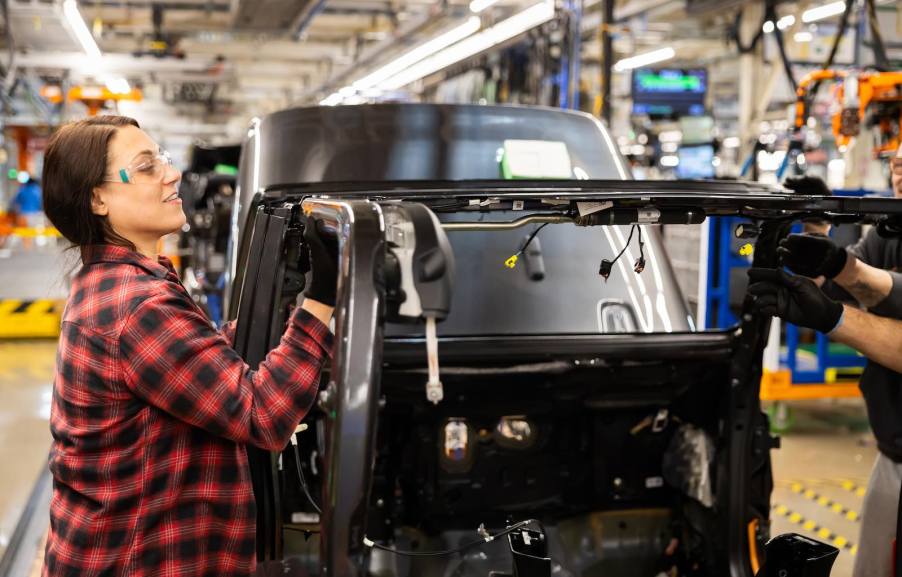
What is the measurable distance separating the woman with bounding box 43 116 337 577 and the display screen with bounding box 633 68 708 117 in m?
11.1

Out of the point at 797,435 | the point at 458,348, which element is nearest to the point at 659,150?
the point at 797,435

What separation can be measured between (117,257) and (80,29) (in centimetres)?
922

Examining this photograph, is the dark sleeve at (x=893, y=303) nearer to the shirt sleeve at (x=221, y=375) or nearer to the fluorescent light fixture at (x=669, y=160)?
the shirt sleeve at (x=221, y=375)

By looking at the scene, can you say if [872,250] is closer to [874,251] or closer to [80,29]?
[874,251]

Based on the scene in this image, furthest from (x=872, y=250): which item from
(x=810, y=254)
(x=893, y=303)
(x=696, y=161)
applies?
(x=696, y=161)

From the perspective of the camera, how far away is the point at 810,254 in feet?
7.98

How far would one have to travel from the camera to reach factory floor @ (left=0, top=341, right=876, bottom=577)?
189 inches

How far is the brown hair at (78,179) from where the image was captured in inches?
70.6

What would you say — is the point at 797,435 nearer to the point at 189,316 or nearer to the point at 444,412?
the point at 444,412

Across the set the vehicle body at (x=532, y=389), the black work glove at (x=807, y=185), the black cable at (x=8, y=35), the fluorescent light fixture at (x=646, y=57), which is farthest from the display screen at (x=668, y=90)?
the black work glove at (x=807, y=185)

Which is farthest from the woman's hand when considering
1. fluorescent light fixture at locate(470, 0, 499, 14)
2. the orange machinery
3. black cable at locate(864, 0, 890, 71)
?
fluorescent light fixture at locate(470, 0, 499, 14)

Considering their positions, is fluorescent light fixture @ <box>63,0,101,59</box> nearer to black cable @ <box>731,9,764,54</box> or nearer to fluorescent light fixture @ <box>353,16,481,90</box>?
fluorescent light fixture @ <box>353,16,481,90</box>

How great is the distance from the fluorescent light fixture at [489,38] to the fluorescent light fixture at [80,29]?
12.8 feet

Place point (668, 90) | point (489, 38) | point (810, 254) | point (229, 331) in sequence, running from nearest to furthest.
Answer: point (229, 331) → point (810, 254) → point (489, 38) → point (668, 90)
